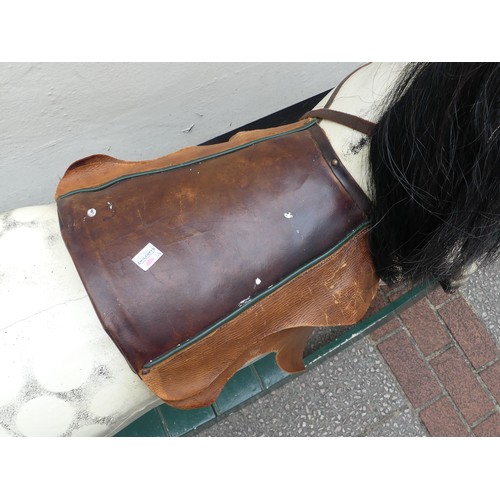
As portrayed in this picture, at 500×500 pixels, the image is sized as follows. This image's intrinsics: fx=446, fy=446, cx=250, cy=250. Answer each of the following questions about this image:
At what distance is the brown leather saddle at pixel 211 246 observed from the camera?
75 centimetres

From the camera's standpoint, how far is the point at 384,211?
32.1 inches

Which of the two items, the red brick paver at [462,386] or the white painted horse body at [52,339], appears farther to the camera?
the red brick paver at [462,386]

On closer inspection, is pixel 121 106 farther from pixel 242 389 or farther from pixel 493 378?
pixel 493 378

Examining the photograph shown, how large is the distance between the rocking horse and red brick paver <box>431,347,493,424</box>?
0.91m

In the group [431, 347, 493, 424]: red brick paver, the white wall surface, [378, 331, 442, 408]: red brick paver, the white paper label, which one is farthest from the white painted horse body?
[431, 347, 493, 424]: red brick paver

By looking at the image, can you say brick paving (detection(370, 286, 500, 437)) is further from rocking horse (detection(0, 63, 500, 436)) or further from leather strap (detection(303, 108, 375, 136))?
leather strap (detection(303, 108, 375, 136))

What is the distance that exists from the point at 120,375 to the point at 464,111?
72 cm

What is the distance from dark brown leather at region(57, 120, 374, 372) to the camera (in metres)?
0.74

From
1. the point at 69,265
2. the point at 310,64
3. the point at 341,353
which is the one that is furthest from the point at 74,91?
the point at 341,353

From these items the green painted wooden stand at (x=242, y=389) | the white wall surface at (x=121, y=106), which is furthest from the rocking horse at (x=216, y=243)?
the green painted wooden stand at (x=242, y=389)

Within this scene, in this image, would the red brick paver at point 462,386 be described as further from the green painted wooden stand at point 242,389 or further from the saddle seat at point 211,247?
the saddle seat at point 211,247

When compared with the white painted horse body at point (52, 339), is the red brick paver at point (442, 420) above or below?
below

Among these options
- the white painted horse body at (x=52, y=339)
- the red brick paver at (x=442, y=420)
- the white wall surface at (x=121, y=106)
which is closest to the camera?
the white painted horse body at (x=52, y=339)

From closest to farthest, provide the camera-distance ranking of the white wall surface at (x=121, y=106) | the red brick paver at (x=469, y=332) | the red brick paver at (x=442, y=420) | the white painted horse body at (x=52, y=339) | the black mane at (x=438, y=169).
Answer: the black mane at (x=438, y=169) < the white painted horse body at (x=52, y=339) < the white wall surface at (x=121, y=106) < the red brick paver at (x=442, y=420) < the red brick paver at (x=469, y=332)
